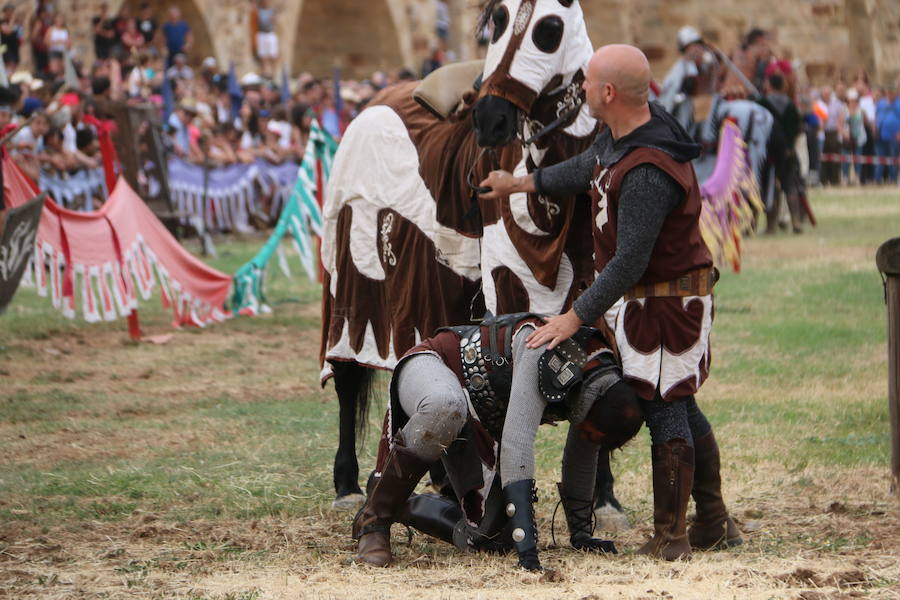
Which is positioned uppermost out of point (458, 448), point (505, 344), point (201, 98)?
point (201, 98)

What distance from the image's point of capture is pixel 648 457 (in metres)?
6.09

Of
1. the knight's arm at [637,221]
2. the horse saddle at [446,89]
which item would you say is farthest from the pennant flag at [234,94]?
the knight's arm at [637,221]

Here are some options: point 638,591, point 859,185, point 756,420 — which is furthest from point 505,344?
point 859,185

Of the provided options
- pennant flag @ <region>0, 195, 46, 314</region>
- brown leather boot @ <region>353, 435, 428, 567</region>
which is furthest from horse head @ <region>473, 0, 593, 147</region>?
pennant flag @ <region>0, 195, 46, 314</region>

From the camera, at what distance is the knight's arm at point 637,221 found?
13.6 feet

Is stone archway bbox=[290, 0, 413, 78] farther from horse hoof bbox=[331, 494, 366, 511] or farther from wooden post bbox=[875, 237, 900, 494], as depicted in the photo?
wooden post bbox=[875, 237, 900, 494]

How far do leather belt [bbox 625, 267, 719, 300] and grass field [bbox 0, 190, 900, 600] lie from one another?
0.85 meters

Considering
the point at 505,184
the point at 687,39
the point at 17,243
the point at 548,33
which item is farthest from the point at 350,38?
the point at 505,184

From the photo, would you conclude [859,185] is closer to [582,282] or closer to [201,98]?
[201,98]

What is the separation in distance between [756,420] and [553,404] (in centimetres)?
274

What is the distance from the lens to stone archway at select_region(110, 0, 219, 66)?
22.1m

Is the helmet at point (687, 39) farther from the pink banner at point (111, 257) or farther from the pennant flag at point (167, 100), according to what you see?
the pink banner at point (111, 257)

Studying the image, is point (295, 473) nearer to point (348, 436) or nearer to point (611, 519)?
point (348, 436)

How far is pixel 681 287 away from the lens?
425 cm
